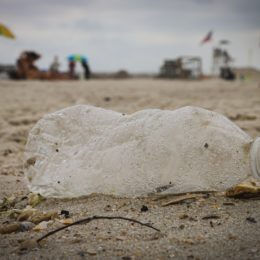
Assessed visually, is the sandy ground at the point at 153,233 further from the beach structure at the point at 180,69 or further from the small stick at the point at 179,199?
the beach structure at the point at 180,69

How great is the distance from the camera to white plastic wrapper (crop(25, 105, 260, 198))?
2125mm

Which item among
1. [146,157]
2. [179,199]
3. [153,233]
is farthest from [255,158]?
[153,233]

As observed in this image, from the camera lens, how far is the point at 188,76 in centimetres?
2845

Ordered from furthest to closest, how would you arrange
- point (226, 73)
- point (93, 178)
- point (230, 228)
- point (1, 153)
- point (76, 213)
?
1. point (226, 73)
2. point (1, 153)
3. point (93, 178)
4. point (76, 213)
5. point (230, 228)

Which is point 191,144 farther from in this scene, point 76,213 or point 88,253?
point 88,253

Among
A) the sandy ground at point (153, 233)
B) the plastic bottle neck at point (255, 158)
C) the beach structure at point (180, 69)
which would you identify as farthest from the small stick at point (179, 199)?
the beach structure at point (180, 69)

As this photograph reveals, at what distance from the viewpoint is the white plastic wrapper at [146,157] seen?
83.7 inches

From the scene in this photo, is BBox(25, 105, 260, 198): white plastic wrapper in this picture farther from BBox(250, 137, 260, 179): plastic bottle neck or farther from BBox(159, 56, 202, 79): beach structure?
BBox(159, 56, 202, 79): beach structure

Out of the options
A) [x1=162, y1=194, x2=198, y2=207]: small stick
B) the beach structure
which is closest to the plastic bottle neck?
[x1=162, y1=194, x2=198, y2=207]: small stick

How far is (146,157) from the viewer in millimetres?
2158

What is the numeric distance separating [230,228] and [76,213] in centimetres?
70

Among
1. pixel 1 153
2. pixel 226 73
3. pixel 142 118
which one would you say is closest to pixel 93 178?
pixel 142 118

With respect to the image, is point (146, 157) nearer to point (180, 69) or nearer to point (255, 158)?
point (255, 158)

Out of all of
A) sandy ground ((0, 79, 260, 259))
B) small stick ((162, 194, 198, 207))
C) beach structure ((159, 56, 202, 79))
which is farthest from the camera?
beach structure ((159, 56, 202, 79))
